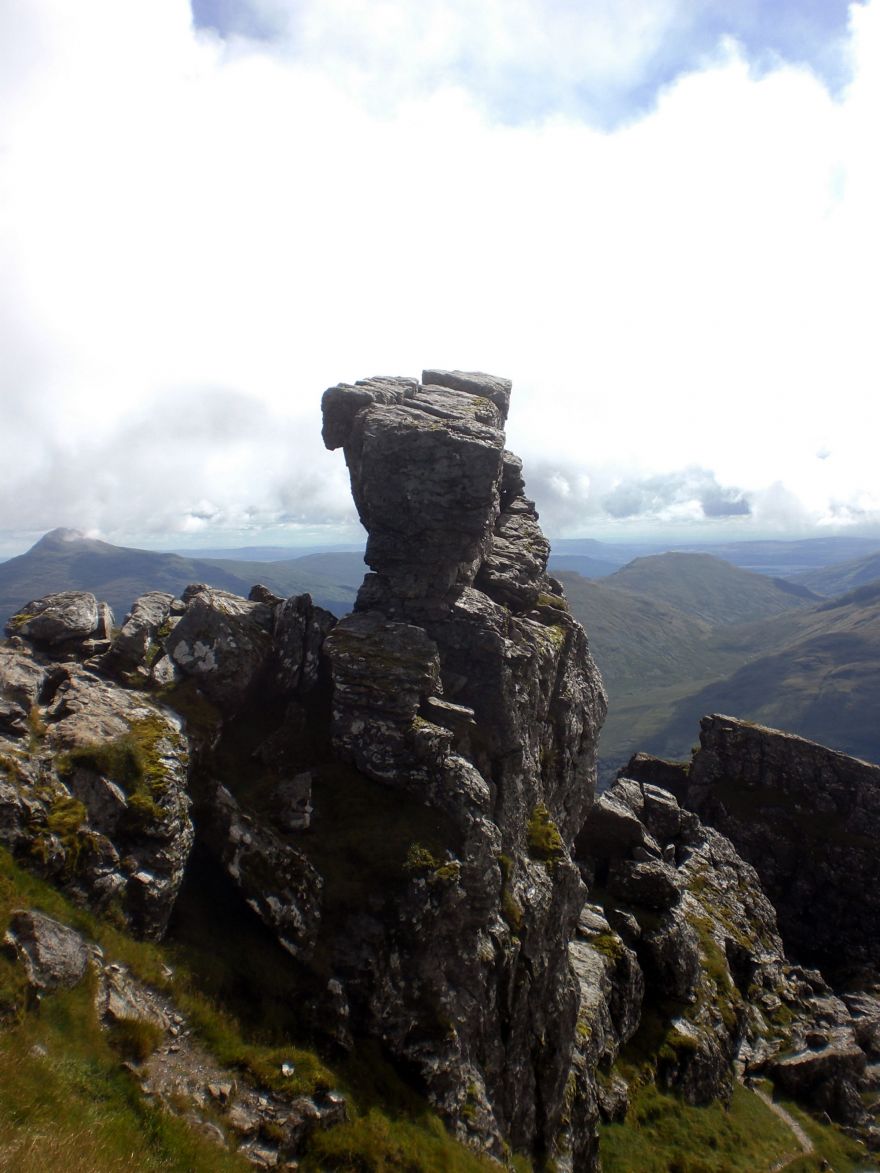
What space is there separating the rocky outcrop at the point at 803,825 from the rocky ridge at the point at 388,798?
43.9 meters

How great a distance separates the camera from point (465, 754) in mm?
36344

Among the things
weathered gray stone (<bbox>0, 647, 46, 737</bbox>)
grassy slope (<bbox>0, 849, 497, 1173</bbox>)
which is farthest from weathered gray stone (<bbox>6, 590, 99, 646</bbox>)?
grassy slope (<bbox>0, 849, 497, 1173</bbox>)

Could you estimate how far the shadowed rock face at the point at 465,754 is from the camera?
96.2ft

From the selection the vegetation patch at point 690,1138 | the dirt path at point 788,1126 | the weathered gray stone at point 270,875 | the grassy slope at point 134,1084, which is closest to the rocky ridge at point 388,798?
the weathered gray stone at point 270,875

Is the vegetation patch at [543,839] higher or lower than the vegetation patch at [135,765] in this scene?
lower

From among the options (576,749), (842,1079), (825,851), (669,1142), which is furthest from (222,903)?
(825,851)

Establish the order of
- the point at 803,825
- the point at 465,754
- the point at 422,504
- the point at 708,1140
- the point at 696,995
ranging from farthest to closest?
the point at 803,825 → the point at 696,995 → the point at 708,1140 → the point at 422,504 → the point at 465,754

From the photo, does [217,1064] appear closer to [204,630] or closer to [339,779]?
[339,779]

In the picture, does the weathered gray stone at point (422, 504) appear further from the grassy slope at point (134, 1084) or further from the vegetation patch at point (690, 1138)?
the vegetation patch at point (690, 1138)

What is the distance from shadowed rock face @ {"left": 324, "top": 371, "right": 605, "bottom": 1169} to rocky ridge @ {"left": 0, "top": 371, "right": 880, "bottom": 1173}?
0.15 metres

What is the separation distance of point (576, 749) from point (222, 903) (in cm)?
3238

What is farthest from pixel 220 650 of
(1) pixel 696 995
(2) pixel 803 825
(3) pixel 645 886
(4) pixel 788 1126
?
(2) pixel 803 825

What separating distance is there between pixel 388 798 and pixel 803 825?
330 ft

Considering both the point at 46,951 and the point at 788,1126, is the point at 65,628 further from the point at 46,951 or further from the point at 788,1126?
the point at 788,1126
